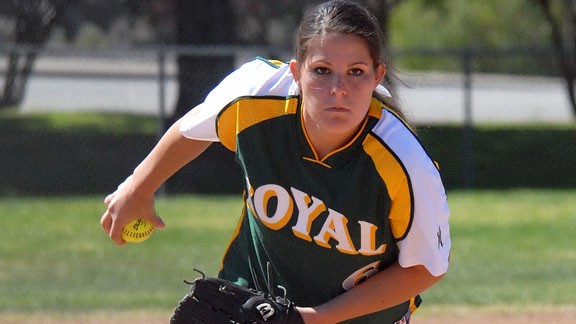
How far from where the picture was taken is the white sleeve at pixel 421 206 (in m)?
3.15

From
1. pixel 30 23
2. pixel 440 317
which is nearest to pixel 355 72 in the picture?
pixel 440 317

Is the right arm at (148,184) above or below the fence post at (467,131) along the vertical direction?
below

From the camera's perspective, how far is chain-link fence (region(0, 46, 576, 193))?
13.9 meters

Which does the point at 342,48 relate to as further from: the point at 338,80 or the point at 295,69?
the point at 295,69

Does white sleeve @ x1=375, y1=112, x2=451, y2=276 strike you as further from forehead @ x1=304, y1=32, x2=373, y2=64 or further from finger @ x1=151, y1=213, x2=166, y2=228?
finger @ x1=151, y1=213, x2=166, y2=228

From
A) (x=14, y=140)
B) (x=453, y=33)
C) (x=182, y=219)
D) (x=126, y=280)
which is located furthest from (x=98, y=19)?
(x=453, y=33)

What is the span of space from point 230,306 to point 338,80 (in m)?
0.76

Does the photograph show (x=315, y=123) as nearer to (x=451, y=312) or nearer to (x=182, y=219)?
(x=451, y=312)

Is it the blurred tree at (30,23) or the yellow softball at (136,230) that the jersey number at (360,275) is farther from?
the blurred tree at (30,23)

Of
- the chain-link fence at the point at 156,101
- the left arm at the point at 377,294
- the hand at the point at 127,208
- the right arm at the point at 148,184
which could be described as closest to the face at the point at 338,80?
the left arm at the point at 377,294

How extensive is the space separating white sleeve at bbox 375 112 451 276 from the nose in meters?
0.25

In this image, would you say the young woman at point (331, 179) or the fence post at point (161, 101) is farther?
the fence post at point (161, 101)

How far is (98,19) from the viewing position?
59.7 feet

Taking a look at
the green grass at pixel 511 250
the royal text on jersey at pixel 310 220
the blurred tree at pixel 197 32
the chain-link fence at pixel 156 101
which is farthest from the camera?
the blurred tree at pixel 197 32
